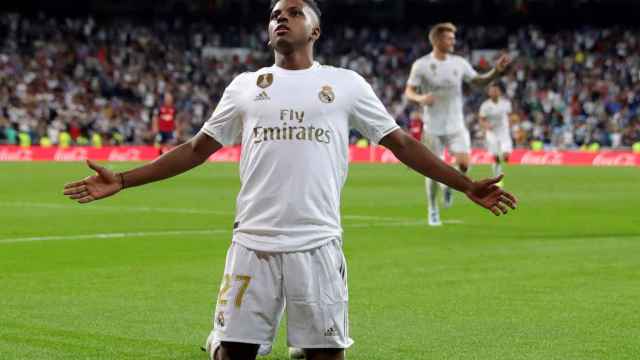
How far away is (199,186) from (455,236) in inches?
552

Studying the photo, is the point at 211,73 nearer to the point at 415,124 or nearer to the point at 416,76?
the point at 415,124

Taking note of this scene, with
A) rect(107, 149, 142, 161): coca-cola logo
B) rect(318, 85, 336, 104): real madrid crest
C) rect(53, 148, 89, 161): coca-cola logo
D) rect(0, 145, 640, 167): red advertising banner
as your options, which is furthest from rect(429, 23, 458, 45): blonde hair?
rect(53, 148, 89, 161): coca-cola logo

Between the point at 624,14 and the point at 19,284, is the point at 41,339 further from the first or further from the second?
the point at 624,14

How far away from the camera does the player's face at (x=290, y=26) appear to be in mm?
6039

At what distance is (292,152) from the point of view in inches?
234

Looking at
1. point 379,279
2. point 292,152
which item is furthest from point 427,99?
point 292,152

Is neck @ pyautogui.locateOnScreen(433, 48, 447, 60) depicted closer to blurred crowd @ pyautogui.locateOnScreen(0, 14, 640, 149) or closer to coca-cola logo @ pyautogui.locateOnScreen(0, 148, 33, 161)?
coca-cola logo @ pyautogui.locateOnScreen(0, 148, 33, 161)

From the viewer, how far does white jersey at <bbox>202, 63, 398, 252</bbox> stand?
5949 millimetres

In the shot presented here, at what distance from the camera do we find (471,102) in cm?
5950

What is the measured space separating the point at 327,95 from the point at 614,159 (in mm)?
43692

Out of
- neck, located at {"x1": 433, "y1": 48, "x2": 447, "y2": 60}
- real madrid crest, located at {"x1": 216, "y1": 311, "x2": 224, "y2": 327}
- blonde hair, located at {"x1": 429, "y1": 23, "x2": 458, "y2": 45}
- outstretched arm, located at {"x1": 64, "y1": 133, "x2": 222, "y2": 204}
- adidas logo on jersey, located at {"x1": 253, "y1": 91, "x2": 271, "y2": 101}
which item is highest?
blonde hair, located at {"x1": 429, "y1": 23, "x2": 458, "y2": 45}

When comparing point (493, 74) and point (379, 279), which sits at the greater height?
point (493, 74)

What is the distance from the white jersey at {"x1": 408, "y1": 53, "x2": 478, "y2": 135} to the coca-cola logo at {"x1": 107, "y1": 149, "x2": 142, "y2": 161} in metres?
31.0

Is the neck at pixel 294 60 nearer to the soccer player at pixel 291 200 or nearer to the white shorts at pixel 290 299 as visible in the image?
the soccer player at pixel 291 200
